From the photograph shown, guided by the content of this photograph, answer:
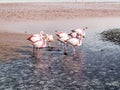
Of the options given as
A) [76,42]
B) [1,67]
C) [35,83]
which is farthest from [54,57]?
[35,83]

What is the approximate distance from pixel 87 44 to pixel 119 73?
838 cm

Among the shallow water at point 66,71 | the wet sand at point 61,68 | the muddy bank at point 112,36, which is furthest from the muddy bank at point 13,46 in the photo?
the muddy bank at point 112,36

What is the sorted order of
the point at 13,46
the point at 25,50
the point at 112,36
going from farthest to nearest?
1. the point at 112,36
2. the point at 13,46
3. the point at 25,50

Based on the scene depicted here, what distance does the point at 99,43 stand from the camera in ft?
80.9

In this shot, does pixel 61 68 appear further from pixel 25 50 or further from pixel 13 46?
pixel 13 46

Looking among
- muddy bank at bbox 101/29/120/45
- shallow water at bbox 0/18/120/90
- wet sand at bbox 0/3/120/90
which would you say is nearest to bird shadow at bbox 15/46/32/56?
wet sand at bbox 0/3/120/90

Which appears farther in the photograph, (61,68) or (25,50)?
(25,50)

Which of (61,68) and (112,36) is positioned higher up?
(112,36)

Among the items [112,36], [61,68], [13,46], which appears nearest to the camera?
[61,68]

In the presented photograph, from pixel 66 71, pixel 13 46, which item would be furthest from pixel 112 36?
pixel 66 71

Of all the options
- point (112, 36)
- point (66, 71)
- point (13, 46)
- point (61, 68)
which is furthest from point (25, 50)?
point (112, 36)

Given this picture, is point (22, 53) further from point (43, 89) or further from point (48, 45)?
point (43, 89)

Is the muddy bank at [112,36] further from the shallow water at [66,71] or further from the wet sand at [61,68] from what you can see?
the shallow water at [66,71]

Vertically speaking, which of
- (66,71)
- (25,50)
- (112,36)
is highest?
(112,36)
